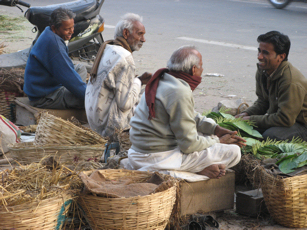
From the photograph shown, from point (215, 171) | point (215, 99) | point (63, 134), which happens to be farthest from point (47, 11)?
point (215, 171)

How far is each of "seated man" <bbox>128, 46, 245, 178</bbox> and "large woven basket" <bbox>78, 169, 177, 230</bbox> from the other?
503 millimetres

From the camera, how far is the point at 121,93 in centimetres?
387

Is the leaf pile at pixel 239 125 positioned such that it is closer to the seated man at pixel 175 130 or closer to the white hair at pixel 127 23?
the seated man at pixel 175 130

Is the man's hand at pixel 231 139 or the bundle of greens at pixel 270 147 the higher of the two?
the man's hand at pixel 231 139

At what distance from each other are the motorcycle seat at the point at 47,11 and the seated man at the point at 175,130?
11.8 feet

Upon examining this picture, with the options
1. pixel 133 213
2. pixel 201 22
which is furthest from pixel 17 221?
pixel 201 22

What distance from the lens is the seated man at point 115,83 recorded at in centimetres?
385

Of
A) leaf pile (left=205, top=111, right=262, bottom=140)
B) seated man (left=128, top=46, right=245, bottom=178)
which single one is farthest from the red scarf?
leaf pile (left=205, top=111, right=262, bottom=140)

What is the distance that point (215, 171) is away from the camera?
9.45 feet

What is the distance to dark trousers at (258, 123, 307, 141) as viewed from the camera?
3678 millimetres

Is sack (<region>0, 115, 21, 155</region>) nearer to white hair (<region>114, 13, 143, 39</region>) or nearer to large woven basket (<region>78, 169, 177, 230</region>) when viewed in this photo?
white hair (<region>114, 13, 143, 39</region>)

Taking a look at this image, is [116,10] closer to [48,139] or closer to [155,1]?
[155,1]

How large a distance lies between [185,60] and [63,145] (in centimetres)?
134

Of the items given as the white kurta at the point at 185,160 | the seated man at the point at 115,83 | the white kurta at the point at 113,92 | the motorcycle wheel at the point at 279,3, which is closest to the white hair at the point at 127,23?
the seated man at the point at 115,83
